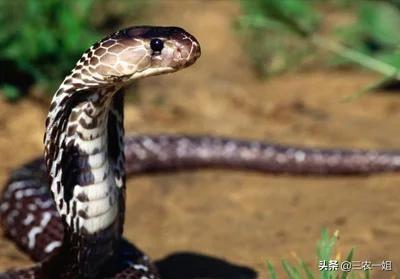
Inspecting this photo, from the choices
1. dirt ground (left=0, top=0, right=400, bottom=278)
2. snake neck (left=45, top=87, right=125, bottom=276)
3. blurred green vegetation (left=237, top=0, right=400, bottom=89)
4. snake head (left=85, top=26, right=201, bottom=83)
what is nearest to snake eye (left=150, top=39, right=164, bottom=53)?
snake head (left=85, top=26, right=201, bottom=83)

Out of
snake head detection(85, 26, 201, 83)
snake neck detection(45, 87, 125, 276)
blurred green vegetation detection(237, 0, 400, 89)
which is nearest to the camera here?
snake head detection(85, 26, 201, 83)

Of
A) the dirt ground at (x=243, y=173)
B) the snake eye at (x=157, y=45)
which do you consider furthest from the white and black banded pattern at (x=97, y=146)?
the dirt ground at (x=243, y=173)

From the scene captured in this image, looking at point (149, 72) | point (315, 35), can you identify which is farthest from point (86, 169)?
point (315, 35)

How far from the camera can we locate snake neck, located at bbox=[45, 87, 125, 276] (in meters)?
3.48

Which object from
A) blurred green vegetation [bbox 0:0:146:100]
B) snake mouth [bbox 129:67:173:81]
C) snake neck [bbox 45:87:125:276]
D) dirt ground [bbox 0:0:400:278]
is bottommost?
dirt ground [bbox 0:0:400:278]

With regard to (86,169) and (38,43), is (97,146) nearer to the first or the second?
(86,169)

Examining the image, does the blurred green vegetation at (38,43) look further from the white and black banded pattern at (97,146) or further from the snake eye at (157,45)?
the snake eye at (157,45)

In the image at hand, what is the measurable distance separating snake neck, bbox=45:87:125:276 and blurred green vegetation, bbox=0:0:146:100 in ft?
11.0

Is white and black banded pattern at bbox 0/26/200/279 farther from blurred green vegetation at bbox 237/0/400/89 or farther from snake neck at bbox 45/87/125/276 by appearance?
blurred green vegetation at bbox 237/0/400/89

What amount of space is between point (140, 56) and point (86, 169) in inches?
20.4

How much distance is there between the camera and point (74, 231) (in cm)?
361

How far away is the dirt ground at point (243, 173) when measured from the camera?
5051 mm

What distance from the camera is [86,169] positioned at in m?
3.58

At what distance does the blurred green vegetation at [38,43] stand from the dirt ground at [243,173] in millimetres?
230
